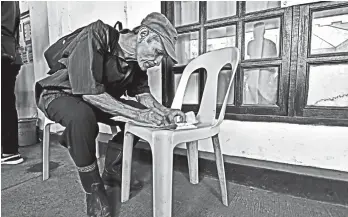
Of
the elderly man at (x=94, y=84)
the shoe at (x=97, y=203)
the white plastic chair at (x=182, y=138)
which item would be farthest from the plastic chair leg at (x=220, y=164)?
the shoe at (x=97, y=203)

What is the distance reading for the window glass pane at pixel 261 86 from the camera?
136 cm

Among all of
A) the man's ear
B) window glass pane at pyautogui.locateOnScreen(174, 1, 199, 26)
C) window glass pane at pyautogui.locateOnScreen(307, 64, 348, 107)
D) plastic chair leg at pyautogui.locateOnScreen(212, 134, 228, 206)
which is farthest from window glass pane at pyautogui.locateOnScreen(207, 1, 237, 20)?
plastic chair leg at pyautogui.locateOnScreen(212, 134, 228, 206)

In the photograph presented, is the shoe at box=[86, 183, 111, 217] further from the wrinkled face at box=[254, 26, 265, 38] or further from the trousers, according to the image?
the wrinkled face at box=[254, 26, 265, 38]

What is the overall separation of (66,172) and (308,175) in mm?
1524

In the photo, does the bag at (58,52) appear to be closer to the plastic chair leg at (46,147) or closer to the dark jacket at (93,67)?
the dark jacket at (93,67)

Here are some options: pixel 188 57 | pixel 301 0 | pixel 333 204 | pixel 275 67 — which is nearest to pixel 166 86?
pixel 188 57

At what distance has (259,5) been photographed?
4.48 feet

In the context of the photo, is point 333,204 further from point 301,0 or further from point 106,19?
point 106,19

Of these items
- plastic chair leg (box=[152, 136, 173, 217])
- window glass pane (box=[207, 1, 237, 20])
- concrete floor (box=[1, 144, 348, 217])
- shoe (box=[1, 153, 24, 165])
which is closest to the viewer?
plastic chair leg (box=[152, 136, 173, 217])

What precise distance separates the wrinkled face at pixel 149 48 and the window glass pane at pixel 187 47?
2.12 ft

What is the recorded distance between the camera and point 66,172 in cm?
159

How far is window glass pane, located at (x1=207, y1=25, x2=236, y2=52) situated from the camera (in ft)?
4.85

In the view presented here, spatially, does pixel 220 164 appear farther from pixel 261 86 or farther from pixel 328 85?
pixel 328 85

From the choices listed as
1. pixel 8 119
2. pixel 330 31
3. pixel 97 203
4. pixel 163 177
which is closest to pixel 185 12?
pixel 330 31
